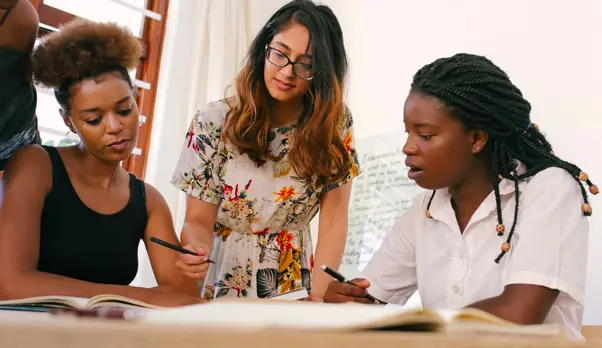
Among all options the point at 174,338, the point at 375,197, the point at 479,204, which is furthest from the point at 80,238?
the point at 375,197

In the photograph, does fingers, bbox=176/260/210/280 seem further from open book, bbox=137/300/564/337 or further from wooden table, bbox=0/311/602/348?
wooden table, bbox=0/311/602/348

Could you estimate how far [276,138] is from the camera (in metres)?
1.62

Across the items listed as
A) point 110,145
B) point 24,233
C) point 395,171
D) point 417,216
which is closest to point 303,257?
point 417,216

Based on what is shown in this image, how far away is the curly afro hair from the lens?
1.40 meters

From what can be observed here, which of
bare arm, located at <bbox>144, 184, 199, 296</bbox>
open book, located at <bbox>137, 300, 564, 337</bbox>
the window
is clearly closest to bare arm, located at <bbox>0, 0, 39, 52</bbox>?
bare arm, located at <bbox>144, 184, 199, 296</bbox>

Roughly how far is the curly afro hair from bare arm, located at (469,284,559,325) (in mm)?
905

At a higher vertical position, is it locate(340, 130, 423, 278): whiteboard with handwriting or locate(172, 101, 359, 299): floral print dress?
locate(340, 130, 423, 278): whiteboard with handwriting

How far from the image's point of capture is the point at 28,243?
1.24m

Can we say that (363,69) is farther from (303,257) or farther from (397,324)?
(397,324)

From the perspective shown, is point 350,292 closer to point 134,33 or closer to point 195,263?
point 195,263

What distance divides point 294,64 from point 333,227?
38 cm

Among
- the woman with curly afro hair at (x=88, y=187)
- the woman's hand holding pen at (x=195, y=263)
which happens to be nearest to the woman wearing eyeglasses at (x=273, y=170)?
the woman with curly afro hair at (x=88, y=187)

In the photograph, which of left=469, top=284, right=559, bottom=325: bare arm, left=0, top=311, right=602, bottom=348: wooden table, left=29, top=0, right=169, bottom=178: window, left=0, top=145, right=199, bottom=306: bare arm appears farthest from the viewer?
left=29, top=0, right=169, bottom=178: window

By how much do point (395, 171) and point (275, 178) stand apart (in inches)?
46.1
